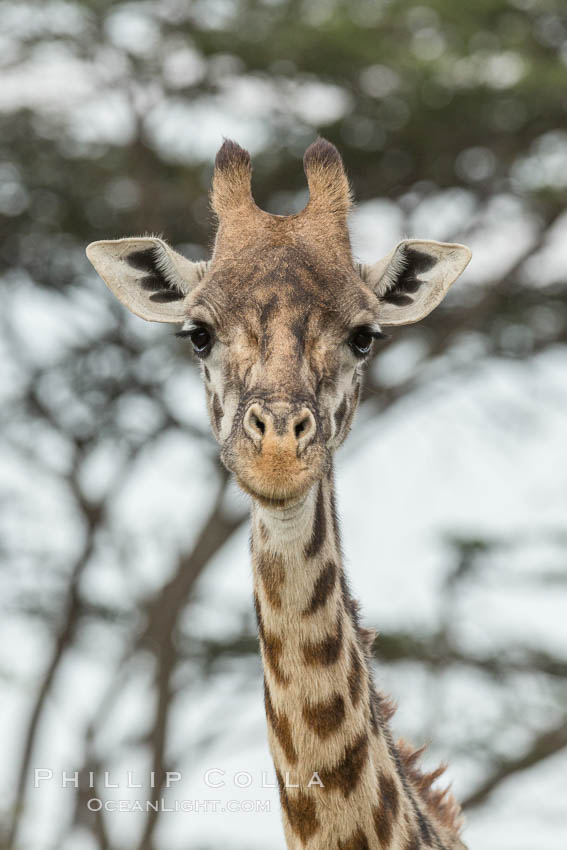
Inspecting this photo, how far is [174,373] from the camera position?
17.5m

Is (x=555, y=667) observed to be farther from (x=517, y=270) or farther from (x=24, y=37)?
(x=24, y=37)

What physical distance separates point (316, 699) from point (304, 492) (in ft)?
2.70

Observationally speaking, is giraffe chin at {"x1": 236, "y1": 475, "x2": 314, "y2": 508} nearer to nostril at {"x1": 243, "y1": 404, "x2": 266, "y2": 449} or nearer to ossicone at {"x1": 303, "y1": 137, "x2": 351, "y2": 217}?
nostril at {"x1": 243, "y1": 404, "x2": 266, "y2": 449}

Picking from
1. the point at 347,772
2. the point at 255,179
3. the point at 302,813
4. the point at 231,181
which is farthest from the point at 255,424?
the point at 255,179

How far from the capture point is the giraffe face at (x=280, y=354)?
4.68m

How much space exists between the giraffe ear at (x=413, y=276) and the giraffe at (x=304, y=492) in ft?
0.31

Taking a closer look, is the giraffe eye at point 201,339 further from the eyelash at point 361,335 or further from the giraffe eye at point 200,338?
the eyelash at point 361,335

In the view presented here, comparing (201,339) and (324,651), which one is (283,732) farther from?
(201,339)

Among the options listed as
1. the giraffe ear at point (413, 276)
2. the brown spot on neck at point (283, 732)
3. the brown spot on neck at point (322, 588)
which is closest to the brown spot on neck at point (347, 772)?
the brown spot on neck at point (283, 732)

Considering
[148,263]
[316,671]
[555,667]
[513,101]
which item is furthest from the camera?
[555,667]

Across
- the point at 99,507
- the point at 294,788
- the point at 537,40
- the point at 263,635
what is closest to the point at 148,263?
the point at 263,635

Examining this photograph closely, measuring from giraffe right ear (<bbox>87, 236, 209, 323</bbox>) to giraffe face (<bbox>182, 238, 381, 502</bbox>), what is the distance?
0.39 meters

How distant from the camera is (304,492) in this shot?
4.76 meters

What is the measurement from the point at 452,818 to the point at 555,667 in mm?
12255
